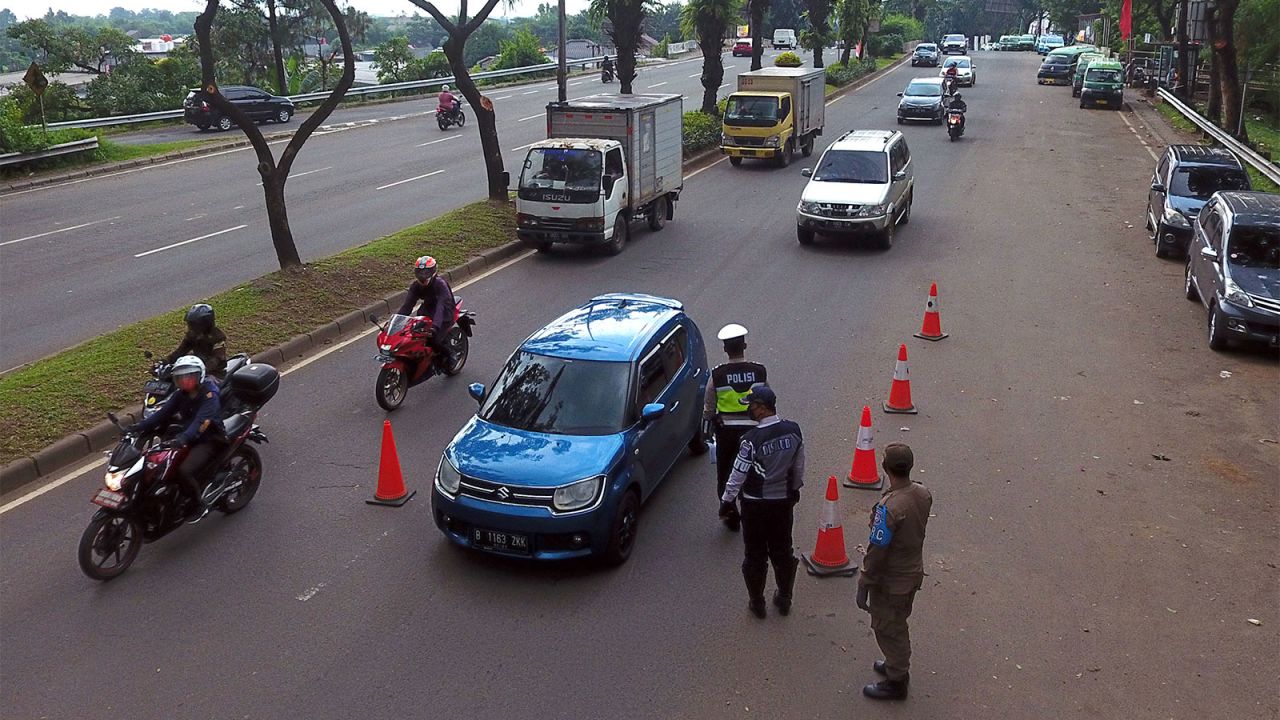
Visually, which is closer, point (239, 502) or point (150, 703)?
point (150, 703)

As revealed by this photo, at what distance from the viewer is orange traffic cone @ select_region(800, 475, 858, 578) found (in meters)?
7.82

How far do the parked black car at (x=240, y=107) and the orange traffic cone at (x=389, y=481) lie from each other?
99.3 feet

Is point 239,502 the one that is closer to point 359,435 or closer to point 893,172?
point 359,435

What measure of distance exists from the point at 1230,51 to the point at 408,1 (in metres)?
23.2

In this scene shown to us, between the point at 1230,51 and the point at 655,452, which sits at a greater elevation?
the point at 1230,51

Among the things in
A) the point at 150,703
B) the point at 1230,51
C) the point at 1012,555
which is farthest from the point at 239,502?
the point at 1230,51

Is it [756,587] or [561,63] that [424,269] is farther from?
[561,63]

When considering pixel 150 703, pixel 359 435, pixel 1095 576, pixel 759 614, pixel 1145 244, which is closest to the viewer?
pixel 150 703

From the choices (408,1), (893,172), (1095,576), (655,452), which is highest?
(408,1)

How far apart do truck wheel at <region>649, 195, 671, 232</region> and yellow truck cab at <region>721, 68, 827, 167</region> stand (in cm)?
808

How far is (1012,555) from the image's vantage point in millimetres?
8141

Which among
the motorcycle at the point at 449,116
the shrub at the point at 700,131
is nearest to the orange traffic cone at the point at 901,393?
the shrub at the point at 700,131

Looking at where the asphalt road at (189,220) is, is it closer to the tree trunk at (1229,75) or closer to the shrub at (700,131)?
the shrub at (700,131)

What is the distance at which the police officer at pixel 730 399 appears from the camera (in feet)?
26.4
